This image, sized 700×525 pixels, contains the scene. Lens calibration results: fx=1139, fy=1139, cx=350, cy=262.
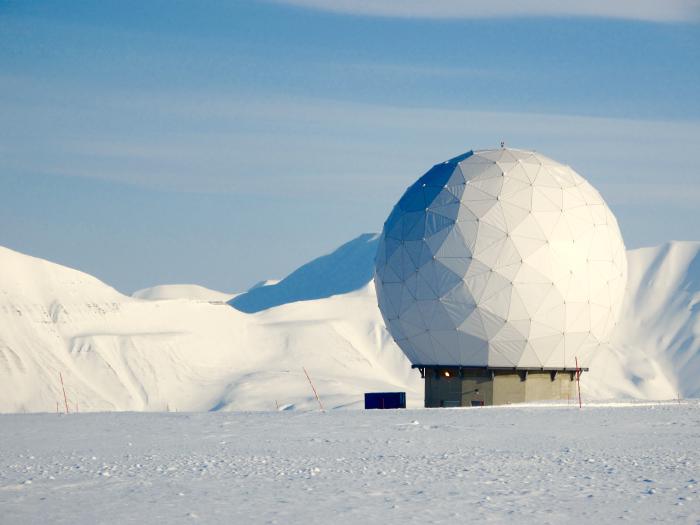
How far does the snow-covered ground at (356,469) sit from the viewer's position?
50.8 feet

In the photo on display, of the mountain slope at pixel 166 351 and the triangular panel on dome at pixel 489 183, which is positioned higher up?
the triangular panel on dome at pixel 489 183

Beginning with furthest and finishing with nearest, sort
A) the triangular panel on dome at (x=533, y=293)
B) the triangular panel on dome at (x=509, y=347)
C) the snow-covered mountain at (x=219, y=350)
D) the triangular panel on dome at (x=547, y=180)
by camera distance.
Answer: the snow-covered mountain at (x=219, y=350) < the triangular panel on dome at (x=547, y=180) < the triangular panel on dome at (x=509, y=347) < the triangular panel on dome at (x=533, y=293)

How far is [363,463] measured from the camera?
20.3 m

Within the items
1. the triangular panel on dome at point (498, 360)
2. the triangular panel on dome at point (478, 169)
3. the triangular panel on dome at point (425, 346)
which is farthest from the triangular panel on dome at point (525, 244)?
the triangular panel on dome at point (425, 346)

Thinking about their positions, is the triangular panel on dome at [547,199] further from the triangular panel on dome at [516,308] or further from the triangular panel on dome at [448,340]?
the triangular panel on dome at [448,340]

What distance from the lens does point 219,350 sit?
379ft

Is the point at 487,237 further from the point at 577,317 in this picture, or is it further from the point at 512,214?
the point at 577,317

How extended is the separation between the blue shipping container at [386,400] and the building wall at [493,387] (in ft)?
7.19

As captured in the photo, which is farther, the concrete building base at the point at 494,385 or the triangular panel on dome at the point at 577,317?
the concrete building base at the point at 494,385

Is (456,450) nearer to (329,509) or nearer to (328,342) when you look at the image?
(329,509)

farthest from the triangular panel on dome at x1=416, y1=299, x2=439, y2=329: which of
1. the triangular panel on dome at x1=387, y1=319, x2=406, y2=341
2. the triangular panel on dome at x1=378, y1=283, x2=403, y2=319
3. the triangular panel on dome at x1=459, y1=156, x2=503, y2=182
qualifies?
the triangular panel on dome at x1=459, y1=156, x2=503, y2=182

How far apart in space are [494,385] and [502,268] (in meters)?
4.21

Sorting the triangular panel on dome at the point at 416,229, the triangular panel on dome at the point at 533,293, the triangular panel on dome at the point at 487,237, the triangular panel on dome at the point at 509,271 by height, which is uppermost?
the triangular panel on dome at the point at 416,229

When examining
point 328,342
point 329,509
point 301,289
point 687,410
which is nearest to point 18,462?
point 329,509
